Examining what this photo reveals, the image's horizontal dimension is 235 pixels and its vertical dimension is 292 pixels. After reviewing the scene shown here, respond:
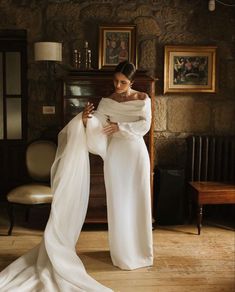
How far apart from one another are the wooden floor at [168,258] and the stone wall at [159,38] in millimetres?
912

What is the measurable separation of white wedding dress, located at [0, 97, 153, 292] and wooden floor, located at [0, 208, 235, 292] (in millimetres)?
168

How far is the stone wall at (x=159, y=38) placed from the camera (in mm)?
4656

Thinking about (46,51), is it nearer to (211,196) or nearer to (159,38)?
(159,38)

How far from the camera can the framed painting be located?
4.64 meters

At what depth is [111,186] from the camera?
3.36 meters

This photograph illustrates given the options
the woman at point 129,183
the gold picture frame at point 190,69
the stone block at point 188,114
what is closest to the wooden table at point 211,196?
the stone block at point 188,114

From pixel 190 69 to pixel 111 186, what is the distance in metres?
2.03

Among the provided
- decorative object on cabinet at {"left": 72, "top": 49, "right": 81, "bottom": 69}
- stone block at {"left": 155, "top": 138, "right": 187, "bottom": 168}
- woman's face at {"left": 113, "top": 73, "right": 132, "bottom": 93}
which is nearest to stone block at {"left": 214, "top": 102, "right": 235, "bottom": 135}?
stone block at {"left": 155, "top": 138, "right": 187, "bottom": 168}

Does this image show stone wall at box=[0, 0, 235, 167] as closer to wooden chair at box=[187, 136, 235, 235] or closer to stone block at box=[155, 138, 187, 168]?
stone block at box=[155, 138, 187, 168]

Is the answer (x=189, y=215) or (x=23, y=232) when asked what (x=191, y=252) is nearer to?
(x=189, y=215)

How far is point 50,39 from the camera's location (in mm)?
4684

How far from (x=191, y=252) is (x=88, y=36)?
258cm

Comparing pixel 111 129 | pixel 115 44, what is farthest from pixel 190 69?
pixel 111 129

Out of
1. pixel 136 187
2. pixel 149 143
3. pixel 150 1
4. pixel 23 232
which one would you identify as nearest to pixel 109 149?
pixel 136 187
